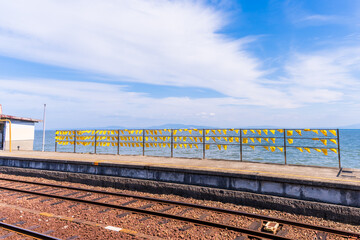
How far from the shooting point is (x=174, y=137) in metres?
13.9

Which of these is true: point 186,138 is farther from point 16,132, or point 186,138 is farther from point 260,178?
point 16,132

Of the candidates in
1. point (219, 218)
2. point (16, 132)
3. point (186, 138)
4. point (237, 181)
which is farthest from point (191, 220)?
point (16, 132)

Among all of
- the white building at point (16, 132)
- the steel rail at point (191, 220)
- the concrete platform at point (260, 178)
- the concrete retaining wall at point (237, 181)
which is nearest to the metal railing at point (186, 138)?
the concrete platform at point (260, 178)

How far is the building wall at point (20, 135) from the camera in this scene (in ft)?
71.3

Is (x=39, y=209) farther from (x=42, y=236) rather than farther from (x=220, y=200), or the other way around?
(x=220, y=200)

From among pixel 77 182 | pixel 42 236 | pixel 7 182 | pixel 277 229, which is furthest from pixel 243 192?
pixel 7 182

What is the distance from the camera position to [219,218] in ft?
22.9

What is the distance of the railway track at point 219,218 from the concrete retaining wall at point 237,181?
1.33 meters

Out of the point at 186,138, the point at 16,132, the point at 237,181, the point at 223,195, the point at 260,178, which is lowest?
the point at 223,195

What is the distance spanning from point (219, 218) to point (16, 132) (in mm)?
22044

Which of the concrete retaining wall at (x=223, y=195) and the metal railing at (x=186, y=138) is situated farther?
the metal railing at (x=186, y=138)

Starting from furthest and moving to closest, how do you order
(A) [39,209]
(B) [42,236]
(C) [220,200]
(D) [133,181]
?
(D) [133,181] → (C) [220,200] → (A) [39,209] → (B) [42,236]

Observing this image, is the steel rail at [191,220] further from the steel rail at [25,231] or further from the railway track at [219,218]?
the steel rail at [25,231]

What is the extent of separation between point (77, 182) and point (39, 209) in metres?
4.23
